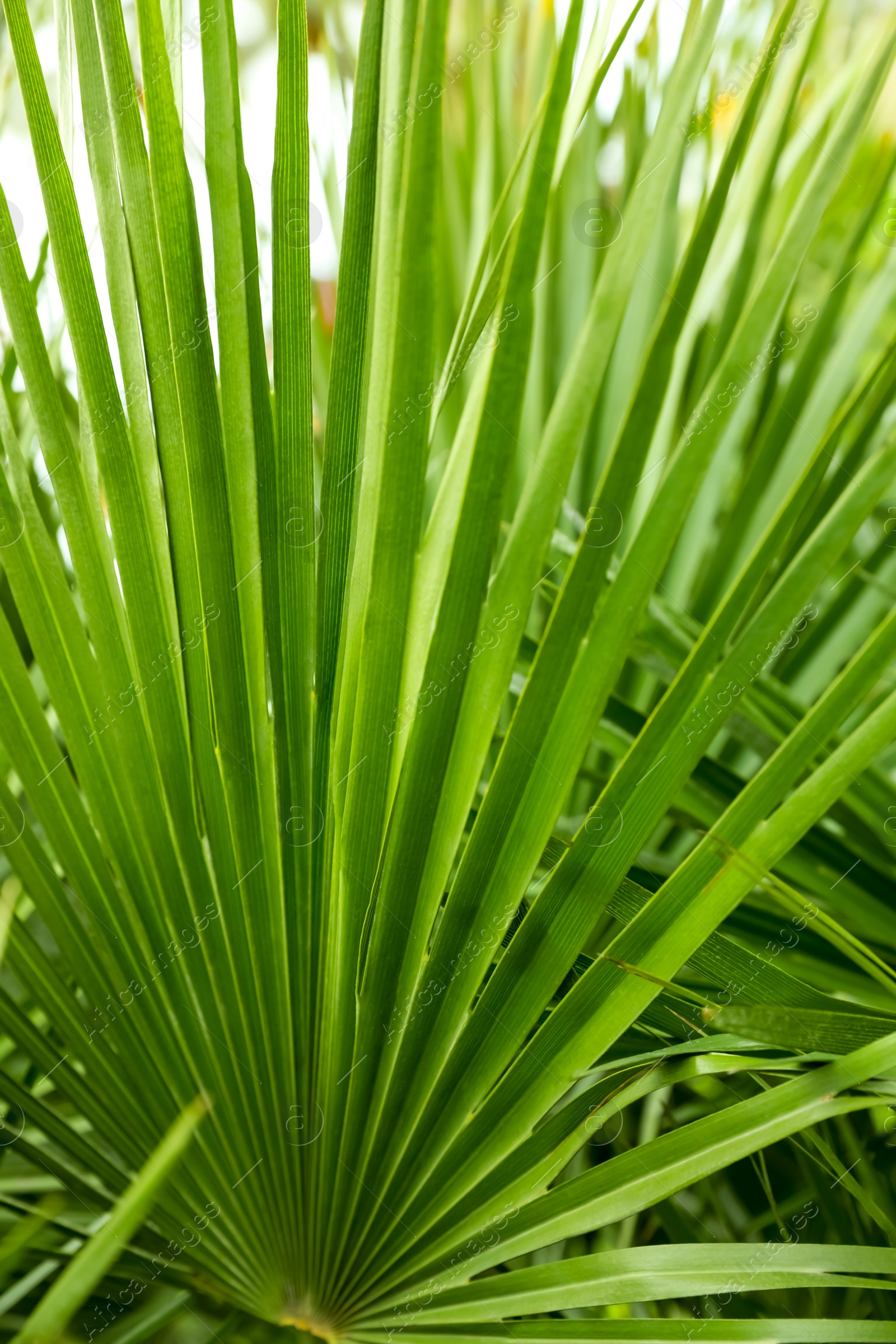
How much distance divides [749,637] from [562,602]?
86mm

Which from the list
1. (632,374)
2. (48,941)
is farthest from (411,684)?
(632,374)

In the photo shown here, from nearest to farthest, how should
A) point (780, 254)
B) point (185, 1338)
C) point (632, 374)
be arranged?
point (780, 254)
point (185, 1338)
point (632, 374)

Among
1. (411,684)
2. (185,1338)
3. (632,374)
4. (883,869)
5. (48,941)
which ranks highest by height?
(632,374)

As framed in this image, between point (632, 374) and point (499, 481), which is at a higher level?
point (632, 374)

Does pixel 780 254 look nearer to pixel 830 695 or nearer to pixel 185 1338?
pixel 830 695

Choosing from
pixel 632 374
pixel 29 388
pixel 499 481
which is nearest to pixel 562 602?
pixel 499 481

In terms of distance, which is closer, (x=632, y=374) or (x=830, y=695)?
(x=830, y=695)

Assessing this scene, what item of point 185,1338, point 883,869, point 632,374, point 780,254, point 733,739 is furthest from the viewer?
point 632,374

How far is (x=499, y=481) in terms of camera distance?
1.16ft

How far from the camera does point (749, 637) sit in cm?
37

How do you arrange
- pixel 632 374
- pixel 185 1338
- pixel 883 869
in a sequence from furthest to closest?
pixel 632 374
pixel 883 869
pixel 185 1338

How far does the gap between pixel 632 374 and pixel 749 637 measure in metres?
0.55

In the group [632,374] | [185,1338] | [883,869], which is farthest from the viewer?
[632,374]

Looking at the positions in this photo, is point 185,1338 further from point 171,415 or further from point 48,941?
point 171,415
